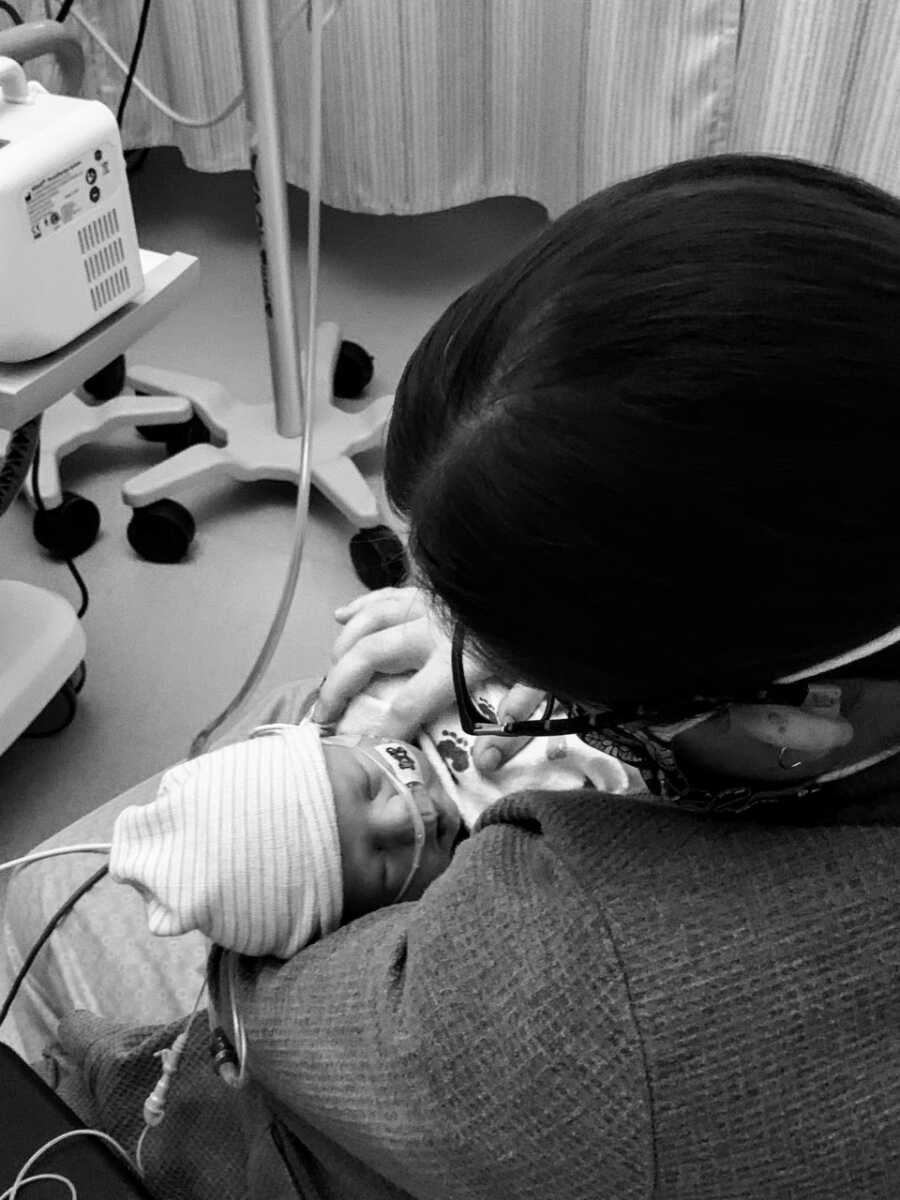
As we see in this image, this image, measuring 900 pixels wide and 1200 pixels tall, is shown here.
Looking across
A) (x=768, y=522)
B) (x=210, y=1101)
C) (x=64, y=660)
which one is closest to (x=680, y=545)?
(x=768, y=522)

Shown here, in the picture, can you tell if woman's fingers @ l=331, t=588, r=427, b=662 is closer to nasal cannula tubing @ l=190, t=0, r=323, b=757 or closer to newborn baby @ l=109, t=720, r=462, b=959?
newborn baby @ l=109, t=720, r=462, b=959

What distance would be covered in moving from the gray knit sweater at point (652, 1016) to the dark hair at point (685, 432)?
0.09 meters

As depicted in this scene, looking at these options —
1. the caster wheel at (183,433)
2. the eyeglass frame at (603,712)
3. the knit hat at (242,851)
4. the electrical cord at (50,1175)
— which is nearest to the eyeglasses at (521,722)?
the eyeglass frame at (603,712)

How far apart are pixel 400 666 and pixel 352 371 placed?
1.31 meters

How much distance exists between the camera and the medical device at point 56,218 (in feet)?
3.58

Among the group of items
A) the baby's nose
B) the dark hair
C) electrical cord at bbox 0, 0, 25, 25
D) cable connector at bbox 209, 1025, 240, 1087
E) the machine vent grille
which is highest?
the dark hair

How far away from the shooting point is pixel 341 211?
2738 millimetres

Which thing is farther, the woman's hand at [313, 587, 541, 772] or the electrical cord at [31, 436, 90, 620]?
the electrical cord at [31, 436, 90, 620]

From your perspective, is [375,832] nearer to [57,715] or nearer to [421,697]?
[421,697]

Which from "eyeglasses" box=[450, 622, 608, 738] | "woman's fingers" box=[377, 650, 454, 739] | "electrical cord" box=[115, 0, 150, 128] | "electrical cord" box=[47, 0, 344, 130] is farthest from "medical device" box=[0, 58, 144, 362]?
"electrical cord" box=[115, 0, 150, 128]

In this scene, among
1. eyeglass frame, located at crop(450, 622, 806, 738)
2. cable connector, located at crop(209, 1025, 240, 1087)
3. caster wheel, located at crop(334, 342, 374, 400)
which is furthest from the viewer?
caster wheel, located at crop(334, 342, 374, 400)

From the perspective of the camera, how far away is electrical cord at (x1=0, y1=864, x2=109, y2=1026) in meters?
1.12

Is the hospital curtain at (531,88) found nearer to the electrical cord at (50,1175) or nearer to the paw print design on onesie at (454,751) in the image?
the paw print design on onesie at (454,751)

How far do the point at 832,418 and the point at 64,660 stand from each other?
133 centimetres
